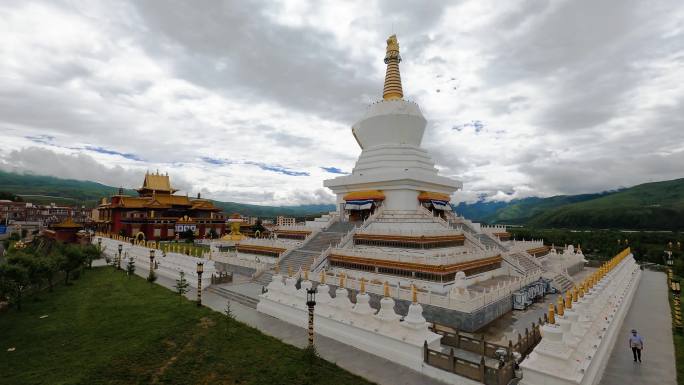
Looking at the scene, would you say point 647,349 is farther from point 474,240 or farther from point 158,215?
point 158,215

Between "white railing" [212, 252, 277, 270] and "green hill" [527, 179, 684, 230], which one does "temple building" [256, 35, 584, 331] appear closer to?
"white railing" [212, 252, 277, 270]

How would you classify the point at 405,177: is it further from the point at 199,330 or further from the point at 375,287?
the point at 199,330

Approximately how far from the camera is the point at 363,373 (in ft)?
39.0

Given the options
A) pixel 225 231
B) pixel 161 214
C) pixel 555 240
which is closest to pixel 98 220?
pixel 161 214

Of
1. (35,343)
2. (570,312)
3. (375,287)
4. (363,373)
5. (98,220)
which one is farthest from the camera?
(98,220)

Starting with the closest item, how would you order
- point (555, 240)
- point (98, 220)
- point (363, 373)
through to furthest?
point (363, 373) < point (555, 240) < point (98, 220)

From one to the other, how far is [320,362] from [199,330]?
6682 mm

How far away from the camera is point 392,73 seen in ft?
127

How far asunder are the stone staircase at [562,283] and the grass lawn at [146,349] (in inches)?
755

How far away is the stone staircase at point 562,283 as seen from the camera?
79.2 feet

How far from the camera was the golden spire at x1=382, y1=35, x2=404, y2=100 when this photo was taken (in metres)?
37.9

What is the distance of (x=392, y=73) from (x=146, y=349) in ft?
113

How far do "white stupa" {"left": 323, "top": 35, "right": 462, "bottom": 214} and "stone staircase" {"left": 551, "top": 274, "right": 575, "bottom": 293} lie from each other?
40.3ft

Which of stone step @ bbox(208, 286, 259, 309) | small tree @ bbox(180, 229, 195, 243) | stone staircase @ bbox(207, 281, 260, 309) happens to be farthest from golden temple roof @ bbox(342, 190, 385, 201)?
small tree @ bbox(180, 229, 195, 243)
